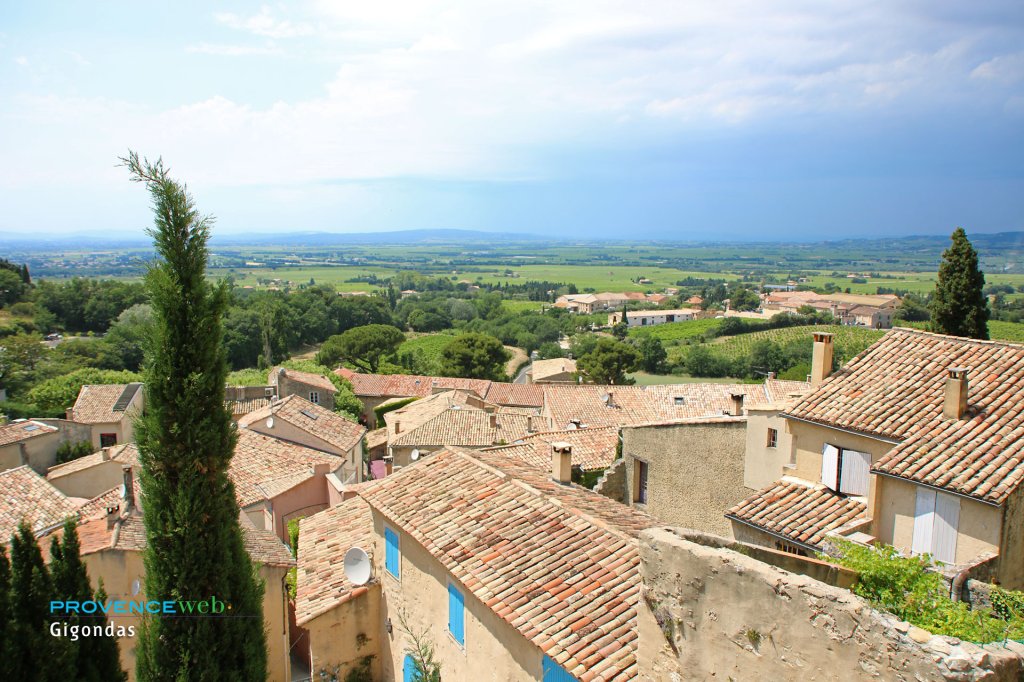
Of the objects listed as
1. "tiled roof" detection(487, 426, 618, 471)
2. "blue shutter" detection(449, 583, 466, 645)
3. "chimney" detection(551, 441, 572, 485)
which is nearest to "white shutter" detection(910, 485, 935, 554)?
"blue shutter" detection(449, 583, 466, 645)

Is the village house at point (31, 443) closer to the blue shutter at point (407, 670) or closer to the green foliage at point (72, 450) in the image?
the green foliage at point (72, 450)

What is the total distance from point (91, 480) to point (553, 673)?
24.7 m

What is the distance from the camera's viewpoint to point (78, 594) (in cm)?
850

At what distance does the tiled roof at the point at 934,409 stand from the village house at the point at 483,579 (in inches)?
156

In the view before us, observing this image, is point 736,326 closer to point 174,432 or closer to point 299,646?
point 299,646

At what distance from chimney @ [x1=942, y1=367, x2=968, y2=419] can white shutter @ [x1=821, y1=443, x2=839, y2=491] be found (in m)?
1.78

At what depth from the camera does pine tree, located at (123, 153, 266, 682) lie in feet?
26.2

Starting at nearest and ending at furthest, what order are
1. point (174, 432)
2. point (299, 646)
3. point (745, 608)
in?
1. point (745, 608)
2. point (174, 432)
3. point (299, 646)

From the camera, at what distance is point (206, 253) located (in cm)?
834

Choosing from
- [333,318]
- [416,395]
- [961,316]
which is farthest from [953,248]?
[333,318]

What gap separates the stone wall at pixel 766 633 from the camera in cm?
410

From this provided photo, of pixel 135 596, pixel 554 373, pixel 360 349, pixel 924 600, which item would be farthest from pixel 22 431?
pixel 360 349

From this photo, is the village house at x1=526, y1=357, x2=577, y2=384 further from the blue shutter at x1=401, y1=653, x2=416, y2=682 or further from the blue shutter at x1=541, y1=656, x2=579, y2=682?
the blue shutter at x1=541, y1=656, x2=579, y2=682

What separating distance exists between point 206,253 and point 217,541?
3.48 meters
